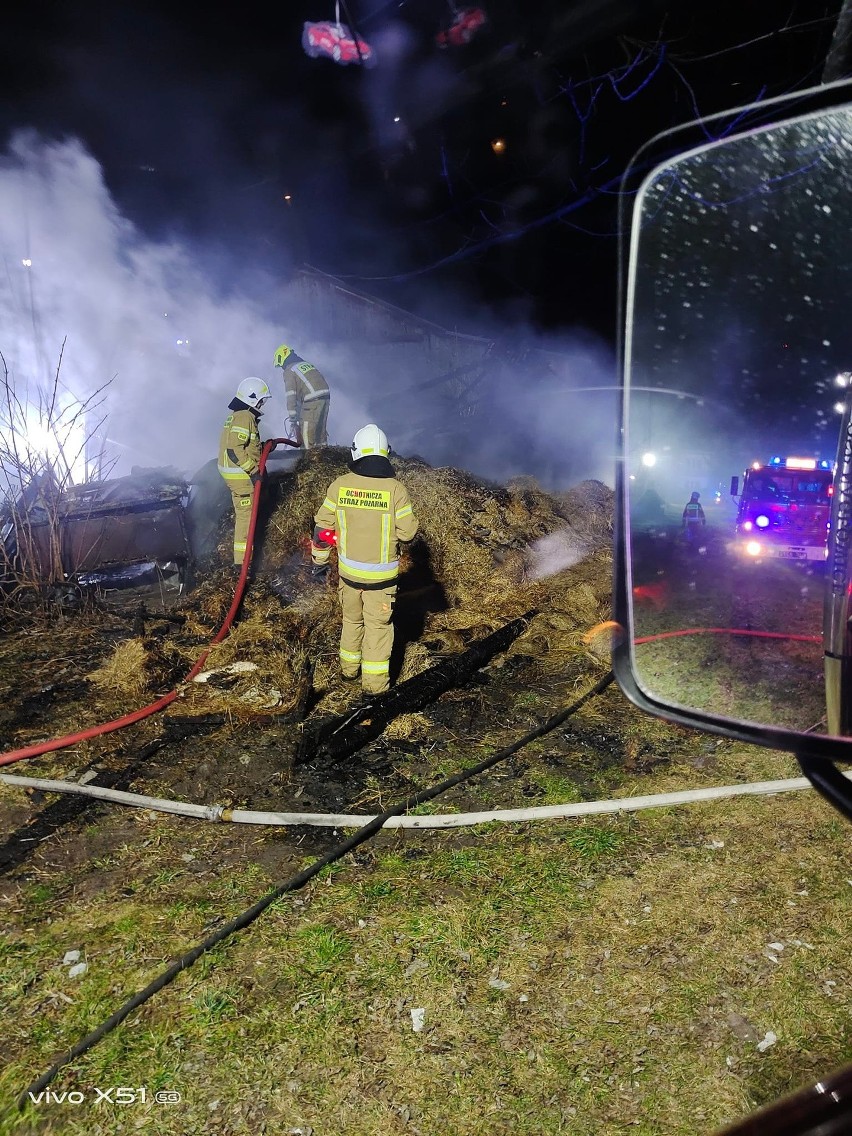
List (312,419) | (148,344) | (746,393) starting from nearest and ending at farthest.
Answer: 1. (746,393)
2. (312,419)
3. (148,344)

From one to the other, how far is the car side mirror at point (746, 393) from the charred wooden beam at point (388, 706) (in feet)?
11.0

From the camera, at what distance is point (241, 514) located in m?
8.77

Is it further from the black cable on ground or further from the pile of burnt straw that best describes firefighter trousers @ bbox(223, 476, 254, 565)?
the black cable on ground

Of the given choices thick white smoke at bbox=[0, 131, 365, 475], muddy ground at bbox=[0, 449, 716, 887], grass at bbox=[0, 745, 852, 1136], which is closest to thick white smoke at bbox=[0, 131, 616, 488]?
thick white smoke at bbox=[0, 131, 365, 475]

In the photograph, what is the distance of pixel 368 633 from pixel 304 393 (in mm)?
7464

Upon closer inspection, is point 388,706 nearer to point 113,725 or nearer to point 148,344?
point 113,725

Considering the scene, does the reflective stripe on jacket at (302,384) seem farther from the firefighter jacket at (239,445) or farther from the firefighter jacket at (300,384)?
the firefighter jacket at (239,445)

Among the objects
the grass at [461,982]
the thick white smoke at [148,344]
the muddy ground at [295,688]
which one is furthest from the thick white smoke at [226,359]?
the grass at [461,982]

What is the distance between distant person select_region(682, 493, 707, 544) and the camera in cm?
126

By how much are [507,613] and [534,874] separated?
14.8 feet

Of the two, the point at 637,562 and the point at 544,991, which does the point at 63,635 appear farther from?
the point at 637,562

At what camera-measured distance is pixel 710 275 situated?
1.33 meters

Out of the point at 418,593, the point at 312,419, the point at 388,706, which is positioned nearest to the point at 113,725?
the point at 388,706

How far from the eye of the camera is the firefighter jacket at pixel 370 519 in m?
5.29
